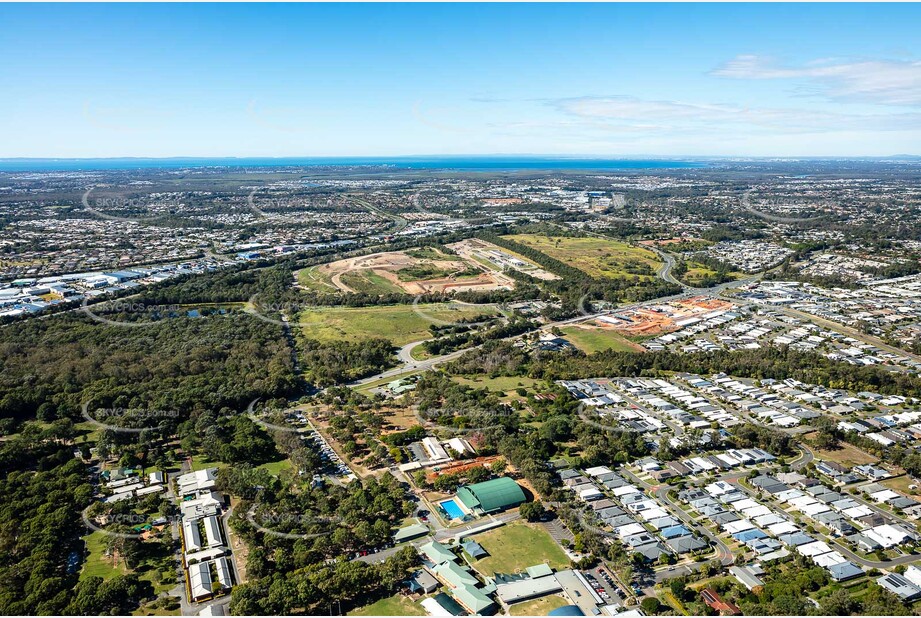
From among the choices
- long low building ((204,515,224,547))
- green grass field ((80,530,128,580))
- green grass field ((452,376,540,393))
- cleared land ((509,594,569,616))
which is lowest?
green grass field ((80,530,128,580))

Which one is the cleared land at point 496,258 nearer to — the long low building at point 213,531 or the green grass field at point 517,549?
the green grass field at point 517,549

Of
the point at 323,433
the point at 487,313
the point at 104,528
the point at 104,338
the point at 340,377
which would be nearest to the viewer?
the point at 104,528

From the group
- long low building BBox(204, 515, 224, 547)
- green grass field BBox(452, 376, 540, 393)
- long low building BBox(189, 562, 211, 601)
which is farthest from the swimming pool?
green grass field BBox(452, 376, 540, 393)

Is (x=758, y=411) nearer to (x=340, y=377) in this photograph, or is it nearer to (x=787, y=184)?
(x=340, y=377)

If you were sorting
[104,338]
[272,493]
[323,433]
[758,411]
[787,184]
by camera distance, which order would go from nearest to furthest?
[272,493]
[323,433]
[758,411]
[104,338]
[787,184]

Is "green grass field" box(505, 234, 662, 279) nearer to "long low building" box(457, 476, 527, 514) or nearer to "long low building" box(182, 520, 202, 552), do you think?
"long low building" box(457, 476, 527, 514)

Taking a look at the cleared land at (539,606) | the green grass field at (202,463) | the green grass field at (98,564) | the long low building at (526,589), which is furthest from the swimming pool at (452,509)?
the green grass field at (98,564)

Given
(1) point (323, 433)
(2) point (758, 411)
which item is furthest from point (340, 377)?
(2) point (758, 411)
